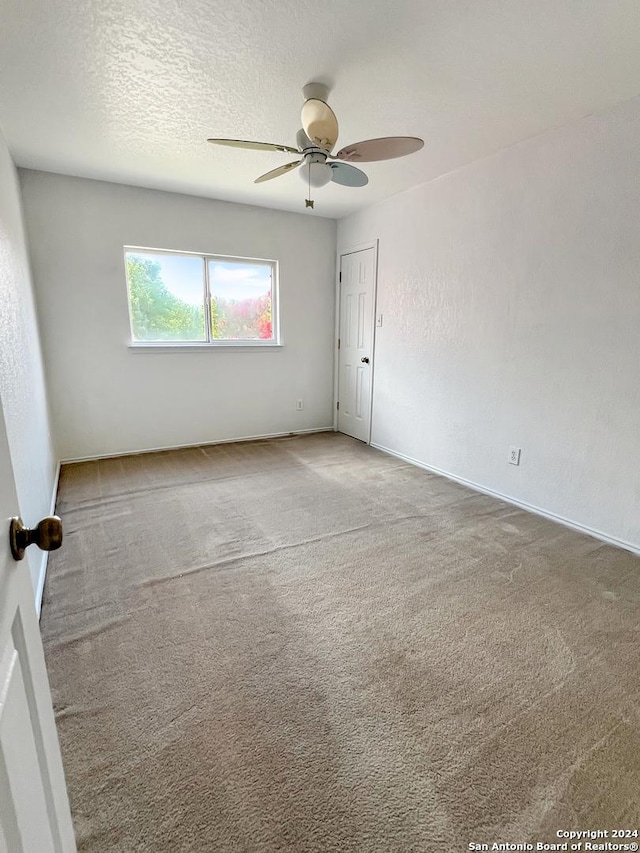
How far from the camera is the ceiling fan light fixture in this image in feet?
7.09

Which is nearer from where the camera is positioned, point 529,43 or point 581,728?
point 581,728

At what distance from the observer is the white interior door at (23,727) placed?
1.81ft

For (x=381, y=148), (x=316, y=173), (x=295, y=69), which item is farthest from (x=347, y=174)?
(x=295, y=69)

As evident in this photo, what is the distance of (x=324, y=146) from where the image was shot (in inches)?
76.6

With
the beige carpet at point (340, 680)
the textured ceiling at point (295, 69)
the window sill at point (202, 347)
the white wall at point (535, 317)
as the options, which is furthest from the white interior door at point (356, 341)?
the beige carpet at point (340, 680)

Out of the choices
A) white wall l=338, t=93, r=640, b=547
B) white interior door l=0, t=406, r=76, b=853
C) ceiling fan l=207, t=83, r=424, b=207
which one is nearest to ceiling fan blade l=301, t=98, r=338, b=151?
ceiling fan l=207, t=83, r=424, b=207

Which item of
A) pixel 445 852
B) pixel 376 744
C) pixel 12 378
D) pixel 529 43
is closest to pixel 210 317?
pixel 12 378

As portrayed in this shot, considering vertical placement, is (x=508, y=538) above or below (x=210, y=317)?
below

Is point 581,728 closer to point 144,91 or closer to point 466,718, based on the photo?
point 466,718

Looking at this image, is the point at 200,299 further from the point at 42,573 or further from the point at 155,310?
the point at 42,573

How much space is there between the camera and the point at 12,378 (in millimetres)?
1903

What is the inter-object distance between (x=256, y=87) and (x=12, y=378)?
1869mm

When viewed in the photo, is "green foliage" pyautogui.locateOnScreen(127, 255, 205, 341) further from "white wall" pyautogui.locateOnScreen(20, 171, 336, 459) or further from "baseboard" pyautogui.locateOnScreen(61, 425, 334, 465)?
"baseboard" pyautogui.locateOnScreen(61, 425, 334, 465)

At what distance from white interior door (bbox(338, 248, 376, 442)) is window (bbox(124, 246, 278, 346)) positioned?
31.4 inches
